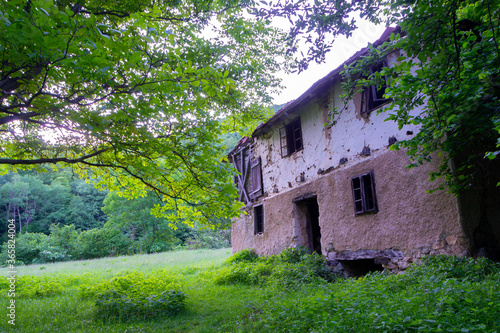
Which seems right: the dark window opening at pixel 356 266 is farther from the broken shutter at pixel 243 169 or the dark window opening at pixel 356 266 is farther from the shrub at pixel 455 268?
the broken shutter at pixel 243 169

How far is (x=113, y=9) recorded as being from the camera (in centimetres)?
554

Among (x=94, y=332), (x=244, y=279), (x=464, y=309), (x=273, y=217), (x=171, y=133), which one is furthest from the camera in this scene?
(x=273, y=217)

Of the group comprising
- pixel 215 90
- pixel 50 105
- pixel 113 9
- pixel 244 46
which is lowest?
pixel 50 105

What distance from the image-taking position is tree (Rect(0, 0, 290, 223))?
2.94m

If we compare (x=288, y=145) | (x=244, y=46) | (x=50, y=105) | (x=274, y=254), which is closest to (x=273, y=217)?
(x=274, y=254)

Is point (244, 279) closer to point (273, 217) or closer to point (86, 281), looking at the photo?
point (273, 217)

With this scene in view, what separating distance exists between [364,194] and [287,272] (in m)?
3.02

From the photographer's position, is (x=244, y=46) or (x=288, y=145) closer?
(x=244, y=46)

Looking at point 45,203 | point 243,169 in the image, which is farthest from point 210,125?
point 45,203

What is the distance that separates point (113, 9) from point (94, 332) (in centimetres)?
572

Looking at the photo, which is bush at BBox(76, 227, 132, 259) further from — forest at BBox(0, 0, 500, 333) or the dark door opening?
the dark door opening

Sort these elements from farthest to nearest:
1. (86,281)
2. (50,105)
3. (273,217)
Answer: (273,217), (86,281), (50,105)

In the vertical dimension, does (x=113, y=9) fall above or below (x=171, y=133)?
above

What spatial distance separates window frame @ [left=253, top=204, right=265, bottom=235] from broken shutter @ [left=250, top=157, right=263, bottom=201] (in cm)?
54
